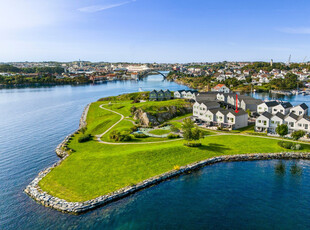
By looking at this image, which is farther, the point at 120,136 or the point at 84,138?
the point at 84,138

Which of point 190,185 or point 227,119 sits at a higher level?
point 227,119

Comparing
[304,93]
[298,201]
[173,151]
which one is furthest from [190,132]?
[304,93]

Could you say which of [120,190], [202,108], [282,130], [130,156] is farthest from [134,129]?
[282,130]

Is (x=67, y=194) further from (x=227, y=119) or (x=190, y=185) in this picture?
(x=227, y=119)

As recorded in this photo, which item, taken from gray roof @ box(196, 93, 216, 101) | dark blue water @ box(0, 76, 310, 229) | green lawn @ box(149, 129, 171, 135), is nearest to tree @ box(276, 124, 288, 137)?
dark blue water @ box(0, 76, 310, 229)

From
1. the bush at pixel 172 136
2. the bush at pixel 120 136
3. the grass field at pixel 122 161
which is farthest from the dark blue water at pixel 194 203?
the bush at pixel 172 136

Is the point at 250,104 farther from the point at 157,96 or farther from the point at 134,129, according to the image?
the point at 134,129

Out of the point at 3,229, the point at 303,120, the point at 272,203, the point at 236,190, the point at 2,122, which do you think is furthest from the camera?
the point at 2,122
